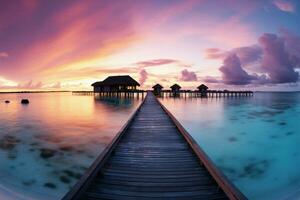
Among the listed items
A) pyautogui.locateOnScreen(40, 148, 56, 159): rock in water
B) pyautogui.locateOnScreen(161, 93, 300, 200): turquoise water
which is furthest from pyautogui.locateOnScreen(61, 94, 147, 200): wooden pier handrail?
pyautogui.locateOnScreen(40, 148, 56, 159): rock in water

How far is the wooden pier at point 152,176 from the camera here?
300 centimetres

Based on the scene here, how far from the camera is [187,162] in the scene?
4.30m

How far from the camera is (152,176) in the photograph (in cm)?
363

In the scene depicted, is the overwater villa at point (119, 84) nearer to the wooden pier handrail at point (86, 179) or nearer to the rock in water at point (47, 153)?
the rock in water at point (47, 153)

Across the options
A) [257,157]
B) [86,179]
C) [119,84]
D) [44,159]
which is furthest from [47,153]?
[119,84]

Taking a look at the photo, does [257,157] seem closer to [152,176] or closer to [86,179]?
[152,176]

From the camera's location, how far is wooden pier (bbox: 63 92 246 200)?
3.00m

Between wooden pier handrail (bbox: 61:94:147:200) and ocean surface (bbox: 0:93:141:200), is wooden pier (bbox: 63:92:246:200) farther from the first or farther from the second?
ocean surface (bbox: 0:93:141:200)

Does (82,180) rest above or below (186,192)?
above

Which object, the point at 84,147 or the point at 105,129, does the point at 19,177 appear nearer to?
the point at 84,147

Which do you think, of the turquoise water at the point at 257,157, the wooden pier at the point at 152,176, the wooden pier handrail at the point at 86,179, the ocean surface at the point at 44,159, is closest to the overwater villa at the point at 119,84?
the turquoise water at the point at 257,157

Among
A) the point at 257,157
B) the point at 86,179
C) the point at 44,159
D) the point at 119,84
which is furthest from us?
the point at 119,84

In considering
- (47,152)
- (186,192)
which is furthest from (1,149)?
(186,192)

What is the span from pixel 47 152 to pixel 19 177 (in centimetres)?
249
